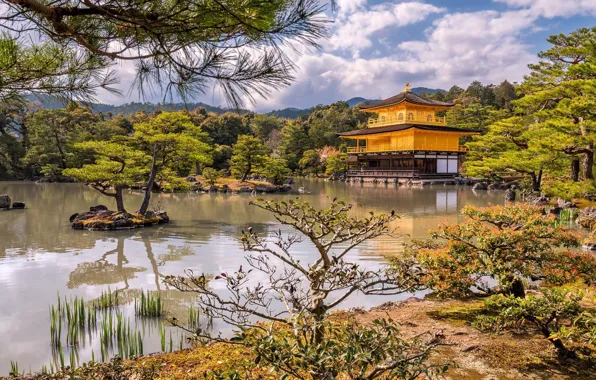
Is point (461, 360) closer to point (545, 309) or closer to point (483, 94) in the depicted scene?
point (545, 309)

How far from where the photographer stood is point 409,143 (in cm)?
2556

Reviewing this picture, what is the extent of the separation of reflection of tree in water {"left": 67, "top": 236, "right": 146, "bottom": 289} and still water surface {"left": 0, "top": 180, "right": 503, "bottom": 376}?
0.01m

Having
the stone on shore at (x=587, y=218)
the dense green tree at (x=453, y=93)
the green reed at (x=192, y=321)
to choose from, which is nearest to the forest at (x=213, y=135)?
the dense green tree at (x=453, y=93)

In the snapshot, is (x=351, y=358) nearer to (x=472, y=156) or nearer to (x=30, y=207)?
(x=30, y=207)

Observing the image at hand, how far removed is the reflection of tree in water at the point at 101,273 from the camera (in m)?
5.61

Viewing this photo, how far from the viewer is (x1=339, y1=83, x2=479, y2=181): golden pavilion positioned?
25.5m

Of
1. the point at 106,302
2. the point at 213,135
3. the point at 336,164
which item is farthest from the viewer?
the point at 213,135

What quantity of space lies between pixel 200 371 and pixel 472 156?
72.4ft

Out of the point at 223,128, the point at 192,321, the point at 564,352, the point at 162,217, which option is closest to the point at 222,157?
the point at 223,128

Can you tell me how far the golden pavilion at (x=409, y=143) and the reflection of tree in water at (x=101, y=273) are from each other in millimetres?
20453

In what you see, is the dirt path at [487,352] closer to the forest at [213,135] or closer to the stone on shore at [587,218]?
the stone on shore at [587,218]

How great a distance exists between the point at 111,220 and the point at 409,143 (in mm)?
19895

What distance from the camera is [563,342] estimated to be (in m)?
3.05

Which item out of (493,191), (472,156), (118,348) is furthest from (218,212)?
(472,156)
